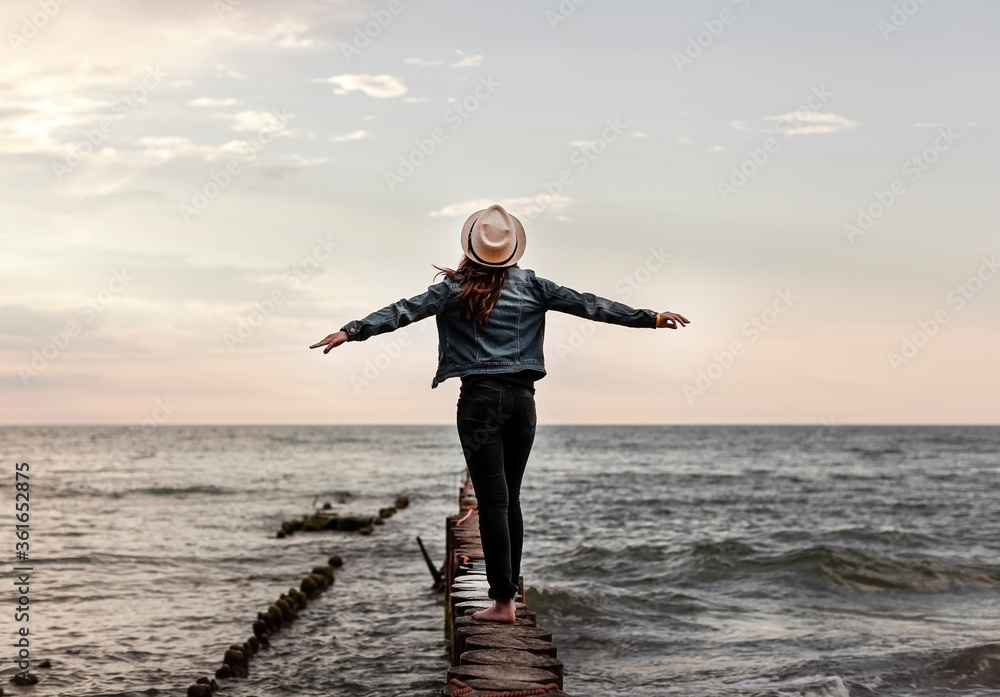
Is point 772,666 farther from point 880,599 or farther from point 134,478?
point 134,478

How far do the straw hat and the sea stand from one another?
16.9 feet

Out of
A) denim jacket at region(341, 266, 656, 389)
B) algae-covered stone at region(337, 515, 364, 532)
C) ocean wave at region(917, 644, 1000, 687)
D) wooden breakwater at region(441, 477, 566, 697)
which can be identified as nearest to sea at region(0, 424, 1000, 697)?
ocean wave at region(917, 644, 1000, 687)

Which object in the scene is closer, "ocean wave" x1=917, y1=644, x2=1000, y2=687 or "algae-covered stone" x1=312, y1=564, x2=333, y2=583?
"ocean wave" x1=917, y1=644, x2=1000, y2=687

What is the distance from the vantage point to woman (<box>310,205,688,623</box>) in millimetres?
4758

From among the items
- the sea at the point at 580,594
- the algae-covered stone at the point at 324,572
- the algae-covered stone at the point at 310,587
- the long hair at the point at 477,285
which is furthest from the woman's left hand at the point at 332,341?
the algae-covered stone at the point at 324,572

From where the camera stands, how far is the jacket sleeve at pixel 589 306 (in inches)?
188

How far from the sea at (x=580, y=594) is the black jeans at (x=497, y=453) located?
162 inches

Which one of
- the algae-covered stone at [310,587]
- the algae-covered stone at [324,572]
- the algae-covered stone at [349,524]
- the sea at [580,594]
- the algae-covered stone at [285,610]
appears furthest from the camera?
the algae-covered stone at [349,524]

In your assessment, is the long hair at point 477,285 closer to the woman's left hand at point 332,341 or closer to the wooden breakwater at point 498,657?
the woman's left hand at point 332,341

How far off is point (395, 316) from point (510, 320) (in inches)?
24.7

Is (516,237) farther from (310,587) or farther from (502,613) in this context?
(310,587)

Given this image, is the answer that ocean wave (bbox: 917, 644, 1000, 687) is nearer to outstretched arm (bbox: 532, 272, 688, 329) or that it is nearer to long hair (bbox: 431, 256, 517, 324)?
outstretched arm (bbox: 532, 272, 688, 329)

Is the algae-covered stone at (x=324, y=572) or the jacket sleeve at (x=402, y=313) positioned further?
the algae-covered stone at (x=324, y=572)

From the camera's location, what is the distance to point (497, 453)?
482cm
